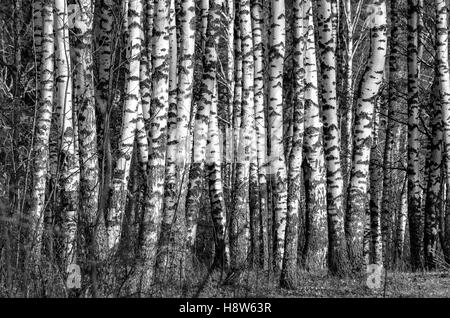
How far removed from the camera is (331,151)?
1120cm

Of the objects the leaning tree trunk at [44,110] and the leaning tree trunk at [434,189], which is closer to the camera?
the leaning tree trunk at [44,110]

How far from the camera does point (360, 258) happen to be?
11.0m

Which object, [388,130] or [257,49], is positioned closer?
[257,49]

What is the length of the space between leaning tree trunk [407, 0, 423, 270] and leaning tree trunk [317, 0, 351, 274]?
427 cm

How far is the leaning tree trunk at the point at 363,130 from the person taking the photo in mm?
11008

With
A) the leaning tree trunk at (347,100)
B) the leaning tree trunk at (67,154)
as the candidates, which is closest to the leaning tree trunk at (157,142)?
the leaning tree trunk at (67,154)

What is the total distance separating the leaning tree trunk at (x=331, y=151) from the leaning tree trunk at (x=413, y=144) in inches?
168

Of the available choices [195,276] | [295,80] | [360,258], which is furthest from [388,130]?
[195,276]

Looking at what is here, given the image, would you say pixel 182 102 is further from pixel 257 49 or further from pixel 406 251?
pixel 406 251

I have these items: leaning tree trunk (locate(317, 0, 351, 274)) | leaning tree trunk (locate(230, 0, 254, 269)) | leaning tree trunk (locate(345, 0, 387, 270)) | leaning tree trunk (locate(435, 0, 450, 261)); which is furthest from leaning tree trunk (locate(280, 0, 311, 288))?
leaning tree trunk (locate(435, 0, 450, 261))

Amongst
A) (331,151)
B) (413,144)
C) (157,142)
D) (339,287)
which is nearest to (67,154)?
(157,142)

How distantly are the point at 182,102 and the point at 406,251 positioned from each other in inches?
570

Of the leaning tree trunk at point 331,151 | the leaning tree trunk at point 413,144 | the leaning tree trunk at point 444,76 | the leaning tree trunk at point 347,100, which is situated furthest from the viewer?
the leaning tree trunk at point 347,100

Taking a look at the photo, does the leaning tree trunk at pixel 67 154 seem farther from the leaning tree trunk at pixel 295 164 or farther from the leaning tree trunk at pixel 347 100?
the leaning tree trunk at pixel 347 100
